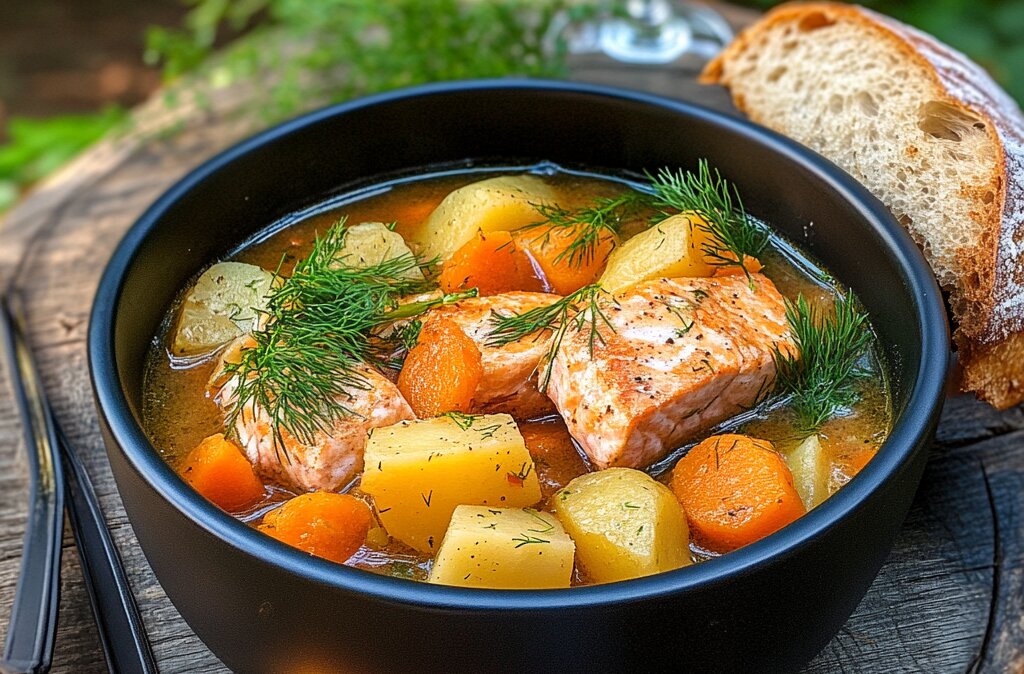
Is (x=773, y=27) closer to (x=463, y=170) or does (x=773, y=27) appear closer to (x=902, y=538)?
(x=463, y=170)

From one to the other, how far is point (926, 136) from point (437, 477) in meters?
1.39

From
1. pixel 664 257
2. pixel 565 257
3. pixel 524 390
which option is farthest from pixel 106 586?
pixel 664 257

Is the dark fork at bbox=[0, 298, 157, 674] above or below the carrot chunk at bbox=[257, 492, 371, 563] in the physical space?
below

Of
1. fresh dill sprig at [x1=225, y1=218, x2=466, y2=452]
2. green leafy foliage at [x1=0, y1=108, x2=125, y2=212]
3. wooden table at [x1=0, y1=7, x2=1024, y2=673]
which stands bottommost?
wooden table at [x1=0, y1=7, x2=1024, y2=673]

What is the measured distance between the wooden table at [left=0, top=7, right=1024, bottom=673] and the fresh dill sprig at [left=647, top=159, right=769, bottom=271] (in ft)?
2.11

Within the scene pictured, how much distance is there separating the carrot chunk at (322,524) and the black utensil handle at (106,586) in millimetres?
398

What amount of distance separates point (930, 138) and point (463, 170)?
112 cm

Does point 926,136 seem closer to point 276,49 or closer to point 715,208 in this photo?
point 715,208

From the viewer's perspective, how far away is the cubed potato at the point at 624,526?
→ 1.62 m

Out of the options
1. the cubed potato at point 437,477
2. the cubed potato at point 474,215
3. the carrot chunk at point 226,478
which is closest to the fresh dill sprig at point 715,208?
the cubed potato at point 474,215

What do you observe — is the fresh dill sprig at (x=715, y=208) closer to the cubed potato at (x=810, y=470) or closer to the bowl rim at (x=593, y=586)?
the bowl rim at (x=593, y=586)

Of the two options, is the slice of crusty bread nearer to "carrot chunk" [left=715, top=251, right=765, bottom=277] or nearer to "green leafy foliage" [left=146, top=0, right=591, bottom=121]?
"carrot chunk" [left=715, top=251, right=765, bottom=277]

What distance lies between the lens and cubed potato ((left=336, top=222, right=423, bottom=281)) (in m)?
2.23

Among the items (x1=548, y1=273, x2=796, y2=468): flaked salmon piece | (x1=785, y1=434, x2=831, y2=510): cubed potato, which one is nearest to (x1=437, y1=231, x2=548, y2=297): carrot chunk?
(x1=548, y1=273, x2=796, y2=468): flaked salmon piece
